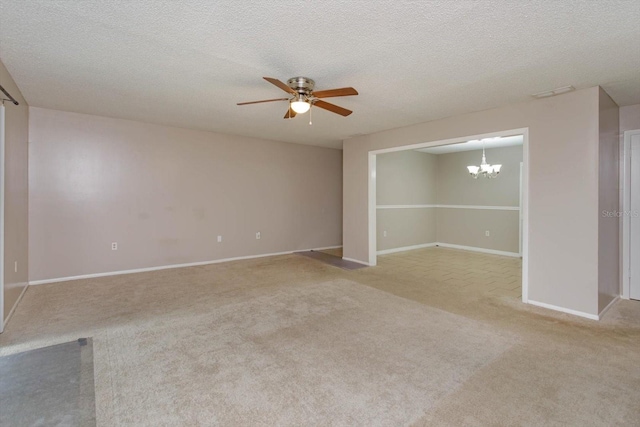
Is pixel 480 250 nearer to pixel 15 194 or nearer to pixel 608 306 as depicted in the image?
pixel 608 306

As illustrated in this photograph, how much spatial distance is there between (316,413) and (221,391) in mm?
672

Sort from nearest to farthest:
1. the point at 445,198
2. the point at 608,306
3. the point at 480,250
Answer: the point at 608,306 < the point at 480,250 < the point at 445,198

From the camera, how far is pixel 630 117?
4.11 meters

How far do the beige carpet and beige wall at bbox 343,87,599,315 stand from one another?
131cm

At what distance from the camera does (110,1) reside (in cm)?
202

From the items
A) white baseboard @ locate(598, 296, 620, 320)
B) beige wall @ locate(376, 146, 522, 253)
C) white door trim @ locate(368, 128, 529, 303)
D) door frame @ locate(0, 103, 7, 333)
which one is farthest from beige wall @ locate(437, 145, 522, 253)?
door frame @ locate(0, 103, 7, 333)

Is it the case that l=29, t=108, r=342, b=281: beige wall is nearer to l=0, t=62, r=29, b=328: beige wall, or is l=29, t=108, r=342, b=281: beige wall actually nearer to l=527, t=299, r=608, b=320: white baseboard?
l=0, t=62, r=29, b=328: beige wall

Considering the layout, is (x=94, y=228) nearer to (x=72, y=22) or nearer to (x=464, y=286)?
(x=72, y=22)

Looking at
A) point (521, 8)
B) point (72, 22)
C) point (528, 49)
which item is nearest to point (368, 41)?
point (521, 8)

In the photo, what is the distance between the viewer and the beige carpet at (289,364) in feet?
6.20

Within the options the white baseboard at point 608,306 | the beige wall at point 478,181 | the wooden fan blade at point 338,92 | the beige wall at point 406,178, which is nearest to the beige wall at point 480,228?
the beige wall at point 478,181

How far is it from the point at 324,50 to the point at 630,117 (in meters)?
4.30

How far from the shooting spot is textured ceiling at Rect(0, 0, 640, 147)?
83.0 inches

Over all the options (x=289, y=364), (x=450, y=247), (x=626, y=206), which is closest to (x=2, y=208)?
(x=289, y=364)
